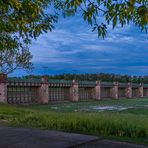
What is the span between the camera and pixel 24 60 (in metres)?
43.9

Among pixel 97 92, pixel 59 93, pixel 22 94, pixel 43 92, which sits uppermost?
pixel 43 92

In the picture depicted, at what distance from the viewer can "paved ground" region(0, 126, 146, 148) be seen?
924cm

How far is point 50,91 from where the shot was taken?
4566 cm

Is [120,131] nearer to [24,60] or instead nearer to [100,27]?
[100,27]

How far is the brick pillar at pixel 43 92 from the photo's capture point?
42.6 metres

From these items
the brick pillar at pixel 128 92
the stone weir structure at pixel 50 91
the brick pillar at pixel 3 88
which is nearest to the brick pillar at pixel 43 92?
the stone weir structure at pixel 50 91

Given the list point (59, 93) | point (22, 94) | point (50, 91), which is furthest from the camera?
point (59, 93)

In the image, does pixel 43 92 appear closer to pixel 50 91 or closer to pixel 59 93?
pixel 50 91

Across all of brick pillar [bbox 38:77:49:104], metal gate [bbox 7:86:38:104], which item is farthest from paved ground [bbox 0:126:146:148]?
brick pillar [bbox 38:77:49:104]

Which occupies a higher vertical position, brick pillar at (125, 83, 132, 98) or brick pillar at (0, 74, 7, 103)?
brick pillar at (0, 74, 7, 103)

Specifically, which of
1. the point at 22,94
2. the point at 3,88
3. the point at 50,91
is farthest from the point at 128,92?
the point at 3,88

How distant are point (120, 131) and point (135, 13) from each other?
315 inches

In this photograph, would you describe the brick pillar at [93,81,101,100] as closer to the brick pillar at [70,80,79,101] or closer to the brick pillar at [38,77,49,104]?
the brick pillar at [70,80,79,101]

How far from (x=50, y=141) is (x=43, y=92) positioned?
33355 millimetres
